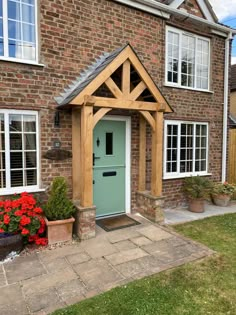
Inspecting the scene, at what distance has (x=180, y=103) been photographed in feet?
23.4

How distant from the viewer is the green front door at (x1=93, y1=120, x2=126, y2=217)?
586 cm

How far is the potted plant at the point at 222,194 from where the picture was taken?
24.6ft

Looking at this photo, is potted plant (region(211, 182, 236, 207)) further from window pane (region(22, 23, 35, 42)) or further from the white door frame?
window pane (region(22, 23, 35, 42))

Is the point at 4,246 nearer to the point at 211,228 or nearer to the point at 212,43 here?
the point at 211,228

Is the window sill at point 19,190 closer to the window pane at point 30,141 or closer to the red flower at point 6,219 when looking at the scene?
the red flower at point 6,219

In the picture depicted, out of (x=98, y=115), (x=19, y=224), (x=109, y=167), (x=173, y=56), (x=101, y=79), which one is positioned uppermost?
(x=173, y=56)

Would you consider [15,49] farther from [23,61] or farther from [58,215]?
[58,215]

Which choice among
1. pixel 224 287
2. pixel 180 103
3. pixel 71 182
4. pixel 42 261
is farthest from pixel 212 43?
pixel 42 261

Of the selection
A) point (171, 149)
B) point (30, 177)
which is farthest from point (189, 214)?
point (30, 177)

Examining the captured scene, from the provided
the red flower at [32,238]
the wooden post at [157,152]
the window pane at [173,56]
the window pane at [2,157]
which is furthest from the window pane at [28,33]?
the red flower at [32,238]

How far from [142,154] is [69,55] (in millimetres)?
2948

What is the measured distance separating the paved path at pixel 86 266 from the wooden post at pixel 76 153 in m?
1.10

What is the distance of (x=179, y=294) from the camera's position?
3.12 m

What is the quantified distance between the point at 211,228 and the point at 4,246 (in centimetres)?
435
